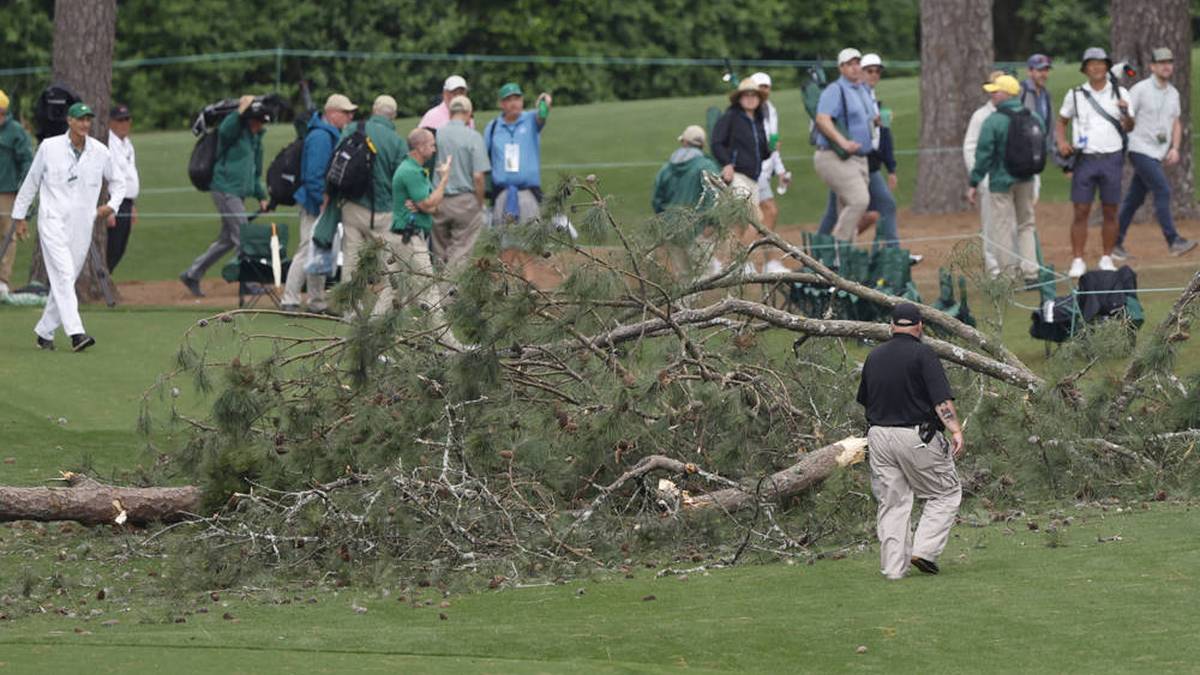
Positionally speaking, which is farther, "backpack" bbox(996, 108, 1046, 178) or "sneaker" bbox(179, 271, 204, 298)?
"sneaker" bbox(179, 271, 204, 298)

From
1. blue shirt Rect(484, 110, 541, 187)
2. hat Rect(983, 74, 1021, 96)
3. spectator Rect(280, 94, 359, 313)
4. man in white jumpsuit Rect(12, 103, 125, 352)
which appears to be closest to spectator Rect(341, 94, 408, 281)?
spectator Rect(280, 94, 359, 313)

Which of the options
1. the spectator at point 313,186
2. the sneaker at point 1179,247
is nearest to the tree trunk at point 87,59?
the spectator at point 313,186

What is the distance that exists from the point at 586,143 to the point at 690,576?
2123 cm

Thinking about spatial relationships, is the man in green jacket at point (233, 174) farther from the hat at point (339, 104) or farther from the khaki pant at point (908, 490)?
the khaki pant at point (908, 490)

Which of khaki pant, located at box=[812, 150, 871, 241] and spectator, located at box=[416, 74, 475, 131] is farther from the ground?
spectator, located at box=[416, 74, 475, 131]

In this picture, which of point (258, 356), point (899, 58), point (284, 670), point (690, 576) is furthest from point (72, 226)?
point (899, 58)

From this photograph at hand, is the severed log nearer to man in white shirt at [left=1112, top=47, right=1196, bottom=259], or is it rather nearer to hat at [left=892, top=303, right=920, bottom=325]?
hat at [left=892, top=303, right=920, bottom=325]

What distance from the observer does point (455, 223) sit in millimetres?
19875

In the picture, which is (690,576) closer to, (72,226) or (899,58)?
(72,226)

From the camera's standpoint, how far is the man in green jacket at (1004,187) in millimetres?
19578

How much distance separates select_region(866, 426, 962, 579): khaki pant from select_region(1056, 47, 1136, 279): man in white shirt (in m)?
9.91

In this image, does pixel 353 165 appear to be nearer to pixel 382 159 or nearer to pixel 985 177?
pixel 382 159

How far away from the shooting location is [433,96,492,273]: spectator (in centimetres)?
1977

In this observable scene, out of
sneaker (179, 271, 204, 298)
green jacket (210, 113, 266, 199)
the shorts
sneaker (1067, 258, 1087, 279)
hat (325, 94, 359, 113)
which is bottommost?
sneaker (179, 271, 204, 298)
